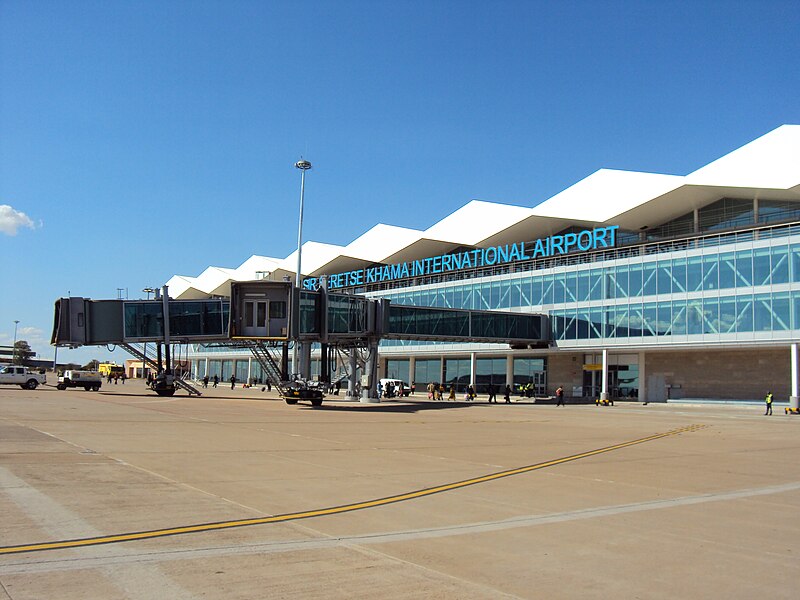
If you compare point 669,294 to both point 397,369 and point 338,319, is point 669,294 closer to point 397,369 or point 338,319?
point 338,319

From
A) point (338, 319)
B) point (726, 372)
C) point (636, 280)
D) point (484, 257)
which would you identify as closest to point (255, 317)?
point (338, 319)

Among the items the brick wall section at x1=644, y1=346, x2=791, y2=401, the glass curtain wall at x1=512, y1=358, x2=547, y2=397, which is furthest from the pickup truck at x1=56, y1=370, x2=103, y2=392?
the brick wall section at x1=644, y1=346, x2=791, y2=401

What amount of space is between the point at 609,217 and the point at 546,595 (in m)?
59.6

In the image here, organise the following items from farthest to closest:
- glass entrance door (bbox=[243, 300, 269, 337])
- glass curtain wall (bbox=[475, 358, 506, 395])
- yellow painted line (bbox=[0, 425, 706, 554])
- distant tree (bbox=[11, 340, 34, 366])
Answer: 1. distant tree (bbox=[11, 340, 34, 366])
2. glass curtain wall (bbox=[475, 358, 506, 395])
3. glass entrance door (bbox=[243, 300, 269, 337])
4. yellow painted line (bbox=[0, 425, 706, 554])

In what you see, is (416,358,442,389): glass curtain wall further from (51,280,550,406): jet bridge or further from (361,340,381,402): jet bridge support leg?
(361,340,381,402): jet bridge support leg

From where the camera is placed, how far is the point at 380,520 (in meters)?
9.92

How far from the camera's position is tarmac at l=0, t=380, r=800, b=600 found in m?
→ 6.91

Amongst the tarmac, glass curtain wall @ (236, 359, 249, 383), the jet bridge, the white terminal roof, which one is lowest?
glass curtain wall @ (236, 359, 249, 383)

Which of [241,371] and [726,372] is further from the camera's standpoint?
[241,371]

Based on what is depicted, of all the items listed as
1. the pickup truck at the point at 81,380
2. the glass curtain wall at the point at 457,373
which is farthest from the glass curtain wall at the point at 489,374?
the pickup truck at the point at 81,380

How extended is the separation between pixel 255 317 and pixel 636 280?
105ft

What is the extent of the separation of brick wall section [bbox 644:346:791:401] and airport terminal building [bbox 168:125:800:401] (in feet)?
0.28

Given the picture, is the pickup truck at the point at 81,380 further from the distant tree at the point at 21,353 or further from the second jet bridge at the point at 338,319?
the distant tree at the point at 21,353

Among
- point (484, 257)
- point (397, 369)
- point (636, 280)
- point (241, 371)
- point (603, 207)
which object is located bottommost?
point (241, 371)
